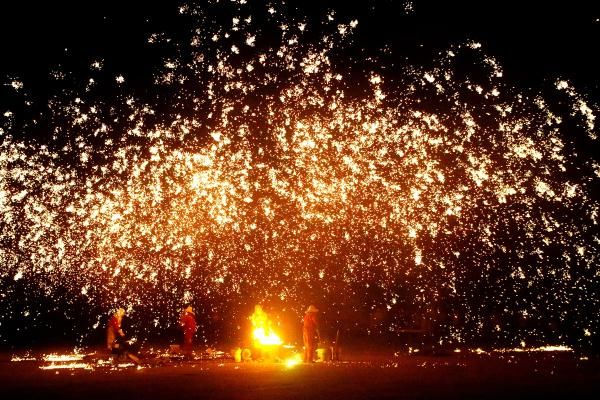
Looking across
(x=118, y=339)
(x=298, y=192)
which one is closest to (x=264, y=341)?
(x=118, y=339)

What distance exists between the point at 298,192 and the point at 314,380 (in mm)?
11954

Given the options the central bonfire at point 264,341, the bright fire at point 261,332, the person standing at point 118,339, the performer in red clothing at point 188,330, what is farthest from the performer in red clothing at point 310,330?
the person standing at point 118,339

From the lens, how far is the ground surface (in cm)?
532

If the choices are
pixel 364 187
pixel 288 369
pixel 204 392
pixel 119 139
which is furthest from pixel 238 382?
pixel 119 139

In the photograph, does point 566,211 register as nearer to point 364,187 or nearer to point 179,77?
point 364,187

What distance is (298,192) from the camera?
58.9 feet

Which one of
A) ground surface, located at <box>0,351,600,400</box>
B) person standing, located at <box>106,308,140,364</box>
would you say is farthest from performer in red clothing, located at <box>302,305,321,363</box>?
person standing, located at <box>106,308,140,364</box>

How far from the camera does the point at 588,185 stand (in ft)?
53.1

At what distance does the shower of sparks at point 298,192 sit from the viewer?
16062 mm

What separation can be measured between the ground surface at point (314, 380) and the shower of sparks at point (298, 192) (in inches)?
272

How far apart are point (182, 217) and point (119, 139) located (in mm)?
3421

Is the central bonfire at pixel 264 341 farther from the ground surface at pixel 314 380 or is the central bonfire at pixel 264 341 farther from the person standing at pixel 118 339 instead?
the person standing at pixel 118 339

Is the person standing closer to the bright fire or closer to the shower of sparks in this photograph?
the bright fire

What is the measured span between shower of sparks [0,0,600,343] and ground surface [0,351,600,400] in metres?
6.91
